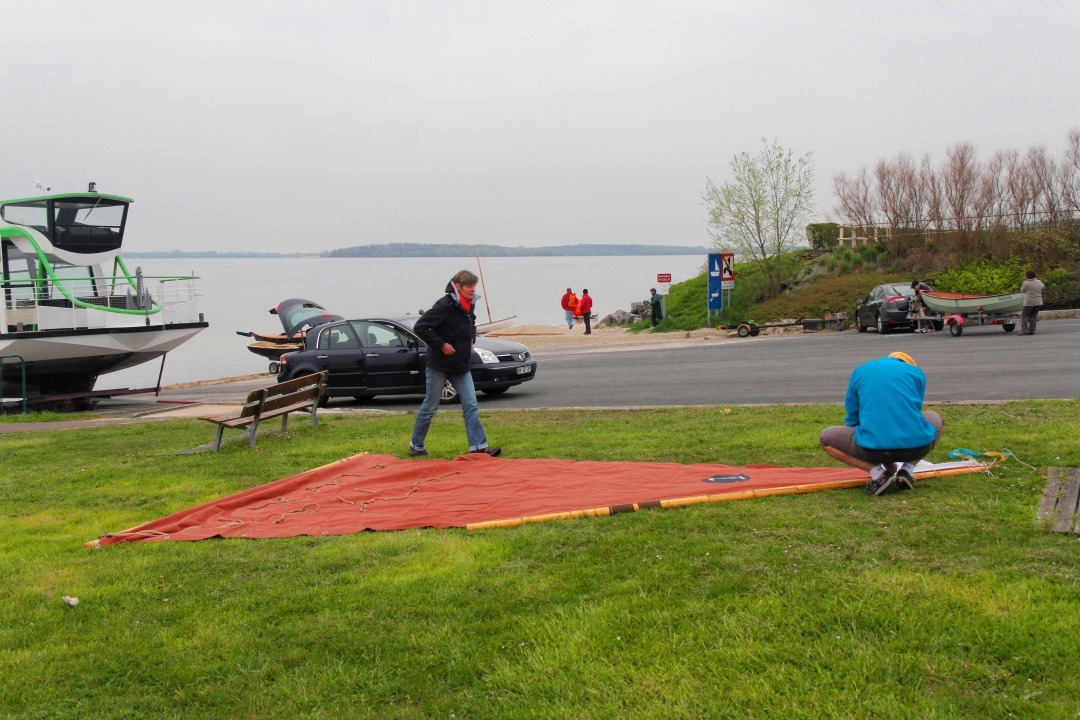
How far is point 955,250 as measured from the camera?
35688mm

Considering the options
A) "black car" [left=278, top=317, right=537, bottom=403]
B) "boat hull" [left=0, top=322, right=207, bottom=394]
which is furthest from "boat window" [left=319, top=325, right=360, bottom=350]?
"boat hull" [left=0, top=322, right=207, bottom=394]

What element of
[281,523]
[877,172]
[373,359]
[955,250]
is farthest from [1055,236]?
[281,523]

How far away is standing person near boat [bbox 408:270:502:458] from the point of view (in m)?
10.4

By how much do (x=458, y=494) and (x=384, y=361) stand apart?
31.0 ft

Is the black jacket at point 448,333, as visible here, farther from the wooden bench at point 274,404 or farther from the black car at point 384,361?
the black car at point 384,361

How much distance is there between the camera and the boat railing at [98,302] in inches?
869

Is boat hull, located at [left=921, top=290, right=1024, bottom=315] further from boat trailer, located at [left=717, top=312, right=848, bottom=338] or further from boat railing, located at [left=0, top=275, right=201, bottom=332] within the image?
boat railing, located at [left=0, top=275, right=201, bottom=332]

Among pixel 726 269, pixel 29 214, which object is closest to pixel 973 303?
pixel 726 269

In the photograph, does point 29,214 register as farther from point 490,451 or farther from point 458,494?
point 458,494

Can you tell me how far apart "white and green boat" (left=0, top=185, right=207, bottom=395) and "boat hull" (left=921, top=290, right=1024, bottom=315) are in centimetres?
1960

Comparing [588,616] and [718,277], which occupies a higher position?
[718,277]

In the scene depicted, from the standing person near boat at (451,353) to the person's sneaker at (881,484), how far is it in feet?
14.2

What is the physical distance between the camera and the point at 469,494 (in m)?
8.34

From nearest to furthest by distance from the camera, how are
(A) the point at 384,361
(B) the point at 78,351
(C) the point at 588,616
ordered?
(C) the point at 588,616 → (A) the point at 384,361 → (B) the point at 78,351
